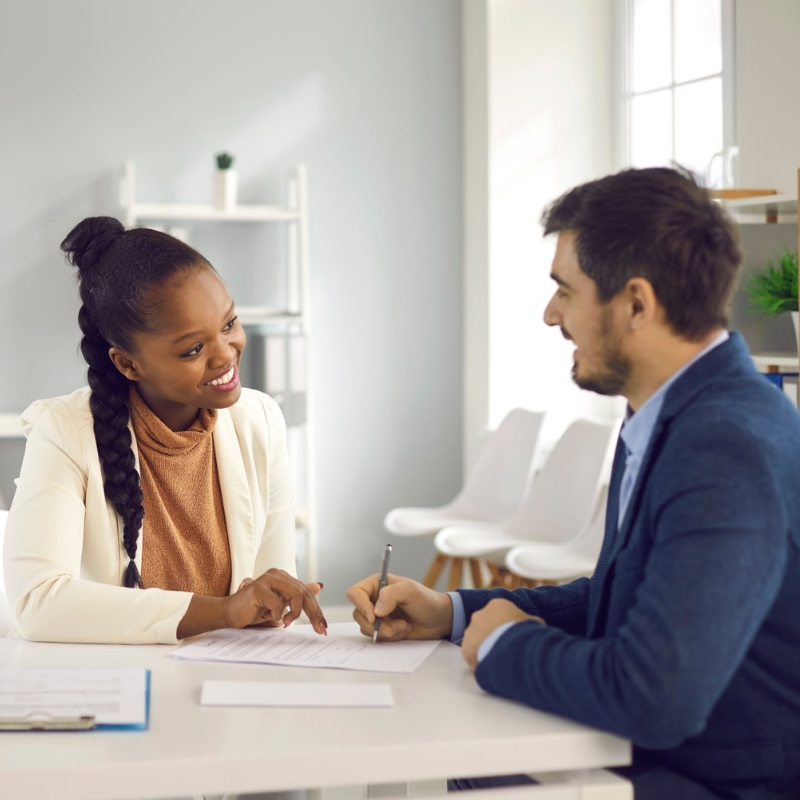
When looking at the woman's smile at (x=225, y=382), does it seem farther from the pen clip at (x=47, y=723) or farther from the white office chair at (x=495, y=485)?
the white office chair at (x=495, y=485)

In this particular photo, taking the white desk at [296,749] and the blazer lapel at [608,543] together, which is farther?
the blazer lapel at [608,543]

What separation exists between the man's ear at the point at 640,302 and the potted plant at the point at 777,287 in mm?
1574

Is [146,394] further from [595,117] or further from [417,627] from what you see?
[595,117]

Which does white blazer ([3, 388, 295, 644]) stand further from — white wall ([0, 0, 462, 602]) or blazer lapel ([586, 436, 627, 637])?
white wall ([0, 0, 462, 602])

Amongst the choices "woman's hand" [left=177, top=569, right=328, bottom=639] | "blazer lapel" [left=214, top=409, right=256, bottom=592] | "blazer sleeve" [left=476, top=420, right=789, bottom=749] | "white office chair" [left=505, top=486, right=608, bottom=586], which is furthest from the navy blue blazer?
"white office chair" [left=505, top=486, right=608, bottom=586]

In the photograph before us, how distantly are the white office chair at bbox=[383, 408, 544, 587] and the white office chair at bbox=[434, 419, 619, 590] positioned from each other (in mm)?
175

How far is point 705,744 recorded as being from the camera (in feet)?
3.76

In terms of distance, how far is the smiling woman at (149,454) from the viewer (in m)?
1.61

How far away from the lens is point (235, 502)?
1813 mm

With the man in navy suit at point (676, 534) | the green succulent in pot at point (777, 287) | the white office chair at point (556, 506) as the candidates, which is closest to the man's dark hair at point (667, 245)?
the man in navy suit at point (676, 534)

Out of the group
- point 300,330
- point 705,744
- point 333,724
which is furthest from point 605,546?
point 300,330

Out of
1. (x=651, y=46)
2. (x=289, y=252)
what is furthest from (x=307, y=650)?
(x=651, y=46)

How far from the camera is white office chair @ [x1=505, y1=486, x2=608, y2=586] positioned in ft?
10.5

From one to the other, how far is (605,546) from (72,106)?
3740mm
